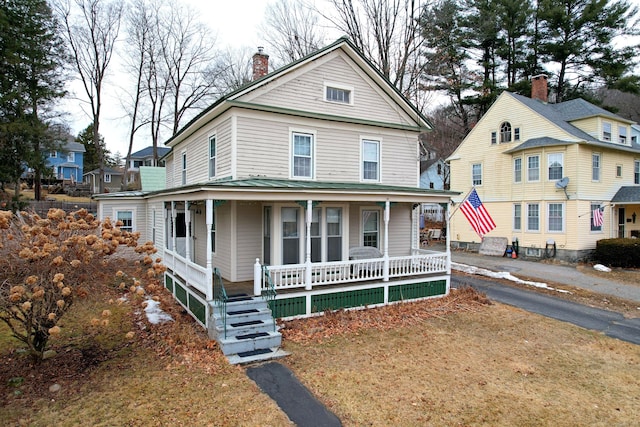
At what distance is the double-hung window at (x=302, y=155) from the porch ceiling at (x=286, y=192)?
618mm

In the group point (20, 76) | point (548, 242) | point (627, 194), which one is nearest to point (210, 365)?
point (548, 242)

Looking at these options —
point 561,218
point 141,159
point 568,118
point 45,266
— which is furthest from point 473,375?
point 141,159

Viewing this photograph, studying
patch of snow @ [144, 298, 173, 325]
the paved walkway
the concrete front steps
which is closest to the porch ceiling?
the concrete front steps

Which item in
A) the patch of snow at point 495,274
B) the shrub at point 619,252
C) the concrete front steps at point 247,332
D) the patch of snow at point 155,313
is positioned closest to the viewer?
the concrete front steps at point 247,332

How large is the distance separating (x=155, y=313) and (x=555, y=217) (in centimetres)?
2048

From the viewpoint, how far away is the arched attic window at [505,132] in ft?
77.3

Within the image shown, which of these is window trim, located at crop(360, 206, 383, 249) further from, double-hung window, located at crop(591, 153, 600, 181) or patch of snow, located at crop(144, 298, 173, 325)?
double-hung window, located at crop(591, 153, 600, 181)

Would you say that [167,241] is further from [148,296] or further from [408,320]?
[408,320]

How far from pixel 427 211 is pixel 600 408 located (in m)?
35.0

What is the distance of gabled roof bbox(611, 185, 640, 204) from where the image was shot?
67.1 feet

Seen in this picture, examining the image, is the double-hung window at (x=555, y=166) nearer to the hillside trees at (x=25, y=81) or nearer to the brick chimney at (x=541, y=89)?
the brick chimney at (x=541, y=89)

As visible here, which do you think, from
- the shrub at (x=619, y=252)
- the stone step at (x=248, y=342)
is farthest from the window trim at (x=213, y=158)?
the shrub at (x=619, y=252)

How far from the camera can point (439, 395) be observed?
20.7ft

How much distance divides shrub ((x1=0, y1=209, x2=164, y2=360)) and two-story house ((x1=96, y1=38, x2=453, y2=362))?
8.78ft
